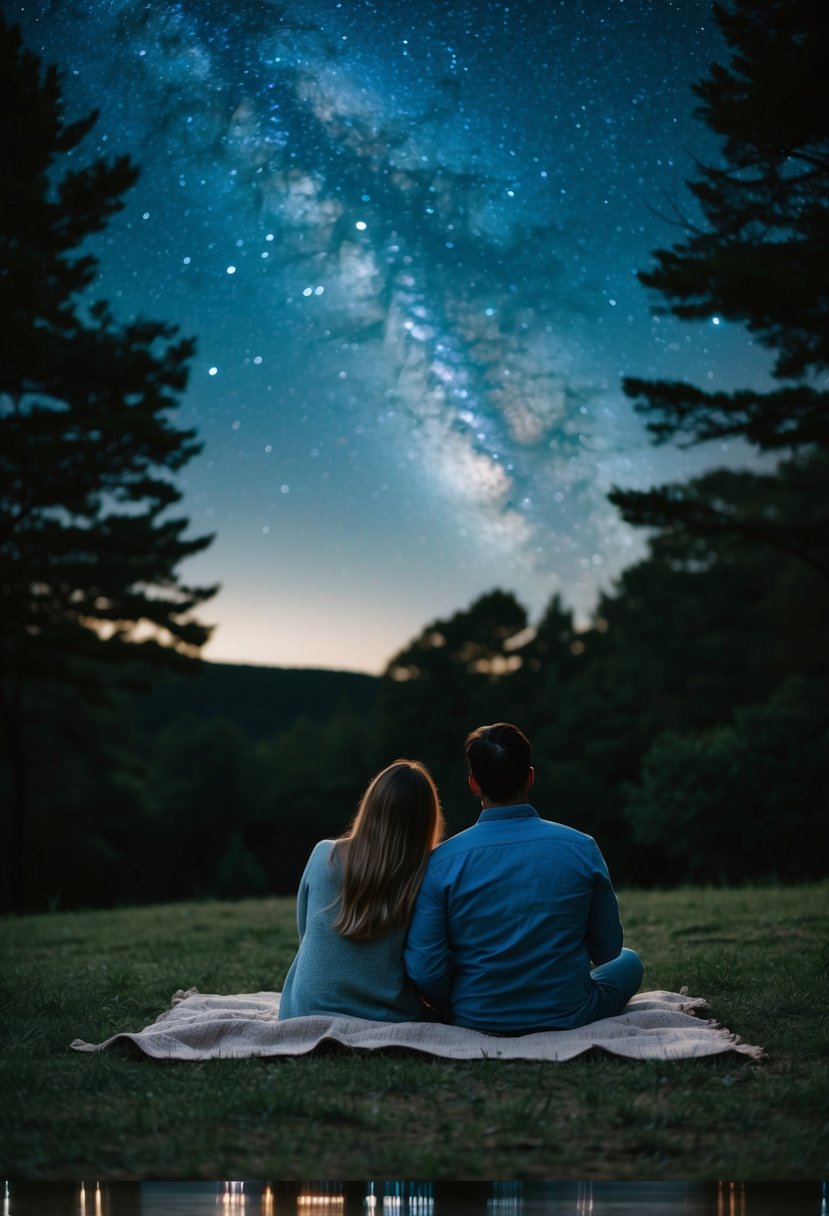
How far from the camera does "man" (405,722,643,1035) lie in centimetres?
477

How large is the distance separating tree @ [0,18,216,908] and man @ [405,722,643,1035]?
12.9 meters

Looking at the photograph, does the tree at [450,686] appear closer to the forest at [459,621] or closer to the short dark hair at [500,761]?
the forest at [459,621]

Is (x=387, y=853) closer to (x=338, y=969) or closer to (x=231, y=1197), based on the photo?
(x=338, y=969)

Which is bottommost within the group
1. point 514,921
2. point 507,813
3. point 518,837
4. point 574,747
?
point 514,921

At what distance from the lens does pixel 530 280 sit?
661 inches

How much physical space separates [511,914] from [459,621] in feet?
118

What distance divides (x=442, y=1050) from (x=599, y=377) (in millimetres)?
14376

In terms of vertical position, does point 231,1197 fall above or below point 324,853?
below

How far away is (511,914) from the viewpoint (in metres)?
4.78

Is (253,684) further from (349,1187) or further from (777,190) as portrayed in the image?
(349,1187)

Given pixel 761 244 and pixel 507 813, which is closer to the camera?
pixel 507 813

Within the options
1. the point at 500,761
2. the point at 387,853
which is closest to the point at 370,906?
the point at 387,853

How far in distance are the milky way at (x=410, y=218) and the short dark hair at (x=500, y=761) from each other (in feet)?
23.1

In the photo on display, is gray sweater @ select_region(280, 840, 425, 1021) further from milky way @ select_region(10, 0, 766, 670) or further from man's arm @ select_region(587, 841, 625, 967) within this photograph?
milky way @ select_region(10, 0, 766, 670)
